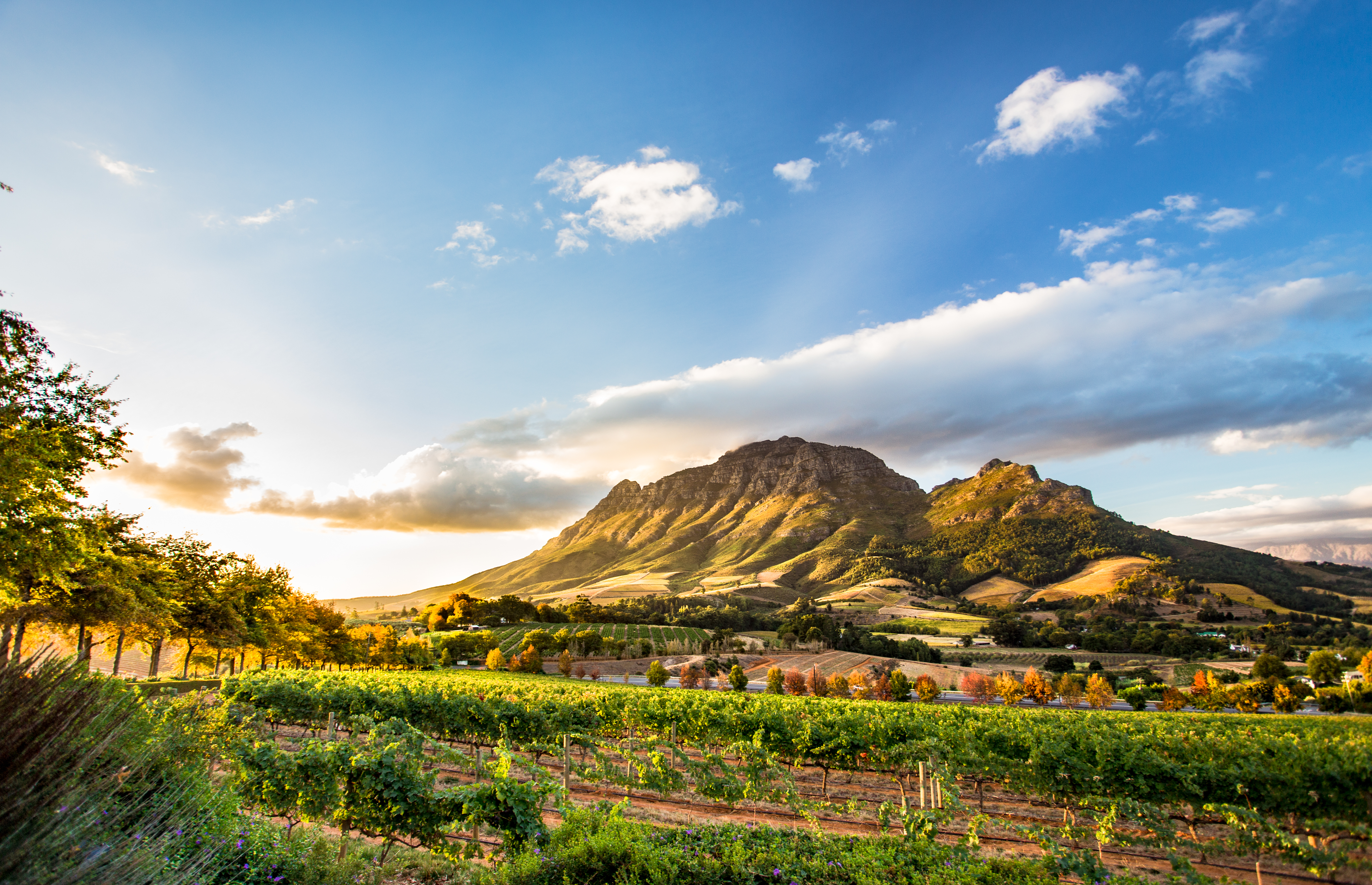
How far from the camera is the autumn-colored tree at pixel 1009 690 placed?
60125 millimetres

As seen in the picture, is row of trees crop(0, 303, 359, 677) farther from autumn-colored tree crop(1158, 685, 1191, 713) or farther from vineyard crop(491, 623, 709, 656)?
autumn-colored tree crop(1158, 685, 1191, 713)

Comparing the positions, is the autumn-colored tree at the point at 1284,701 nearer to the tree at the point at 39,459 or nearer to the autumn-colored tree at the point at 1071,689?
the autumn-colored tree at the point at 1071,689

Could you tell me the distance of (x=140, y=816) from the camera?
16.3ft

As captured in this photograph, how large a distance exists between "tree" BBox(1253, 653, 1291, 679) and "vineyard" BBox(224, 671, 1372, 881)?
42759 millimetres

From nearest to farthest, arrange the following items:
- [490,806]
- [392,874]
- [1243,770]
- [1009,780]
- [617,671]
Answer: [490,806]
[392,874]
[1243,770]
[1009,780]
[617,671]

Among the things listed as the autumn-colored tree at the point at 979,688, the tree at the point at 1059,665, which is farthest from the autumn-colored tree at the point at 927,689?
the tree at the point at 1059,665

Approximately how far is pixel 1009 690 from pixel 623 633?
2819 inches

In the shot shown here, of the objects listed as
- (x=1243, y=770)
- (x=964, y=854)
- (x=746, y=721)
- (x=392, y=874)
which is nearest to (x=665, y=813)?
(x=746, y=721)

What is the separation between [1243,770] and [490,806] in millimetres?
17543

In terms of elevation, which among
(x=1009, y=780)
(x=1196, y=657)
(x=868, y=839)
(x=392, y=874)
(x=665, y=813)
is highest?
(x=868, y=839)

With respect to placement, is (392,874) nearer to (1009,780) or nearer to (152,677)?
(1009,780)

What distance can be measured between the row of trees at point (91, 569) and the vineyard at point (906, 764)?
25.1 feet

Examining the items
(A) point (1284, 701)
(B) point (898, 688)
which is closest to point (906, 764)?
(B) point (898, 688)

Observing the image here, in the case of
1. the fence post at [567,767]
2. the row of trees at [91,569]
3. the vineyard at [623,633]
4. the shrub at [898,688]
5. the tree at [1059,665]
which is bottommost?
the tree at [1059,665]
